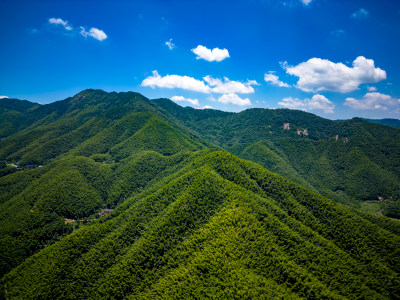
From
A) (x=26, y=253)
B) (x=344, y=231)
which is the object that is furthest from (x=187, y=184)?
(x=26, y=253)

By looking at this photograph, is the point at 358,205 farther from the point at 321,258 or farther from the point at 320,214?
the point at 321,258

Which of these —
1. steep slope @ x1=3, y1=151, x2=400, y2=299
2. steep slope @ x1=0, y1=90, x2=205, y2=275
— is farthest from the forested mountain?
steep slope @ x1=0, y1=90, x2=205, y2=275

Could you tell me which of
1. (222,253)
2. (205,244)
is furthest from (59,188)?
(222,253)

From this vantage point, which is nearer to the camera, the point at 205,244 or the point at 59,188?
the point at 205,244

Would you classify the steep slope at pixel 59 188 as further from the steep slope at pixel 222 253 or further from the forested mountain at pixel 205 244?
the steep slope at pixel 222 253

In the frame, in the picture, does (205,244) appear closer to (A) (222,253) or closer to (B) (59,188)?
(A) (222,253)

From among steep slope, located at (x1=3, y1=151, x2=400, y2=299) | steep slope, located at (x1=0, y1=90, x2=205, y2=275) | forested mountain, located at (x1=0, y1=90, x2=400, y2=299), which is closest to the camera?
steep slope, located at (x1=3, y1=151, x2=400, y2=299)

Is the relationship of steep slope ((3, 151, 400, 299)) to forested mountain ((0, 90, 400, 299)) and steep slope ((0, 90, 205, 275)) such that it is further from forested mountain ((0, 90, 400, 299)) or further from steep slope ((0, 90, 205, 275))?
steep slope ((0, 90, 205, 275))

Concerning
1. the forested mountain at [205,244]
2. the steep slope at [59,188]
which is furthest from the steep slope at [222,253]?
the steep slope at [59,188]
